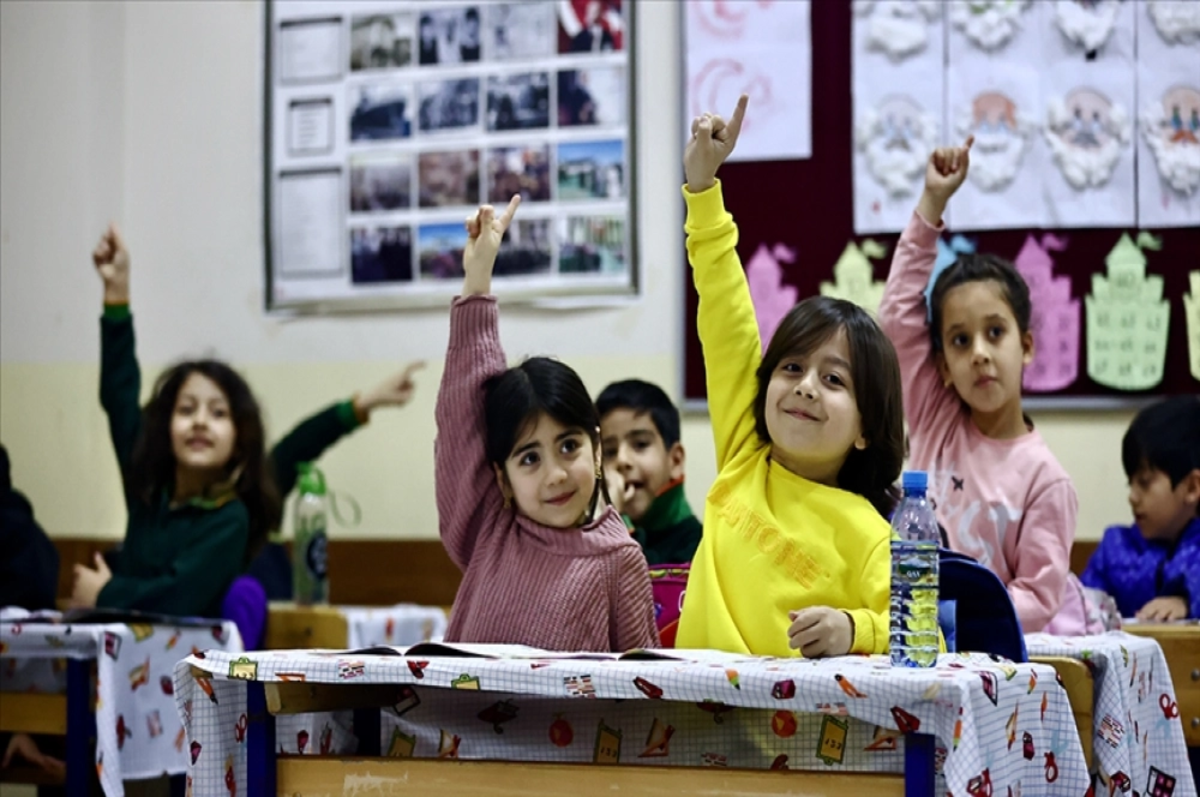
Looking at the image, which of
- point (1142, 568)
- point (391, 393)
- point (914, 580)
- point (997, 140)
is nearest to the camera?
point (914, 580)

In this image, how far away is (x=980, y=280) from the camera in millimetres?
2457

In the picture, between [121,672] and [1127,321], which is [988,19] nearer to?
[1127,321]

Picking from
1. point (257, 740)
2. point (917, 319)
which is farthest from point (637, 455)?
point (257, 740)

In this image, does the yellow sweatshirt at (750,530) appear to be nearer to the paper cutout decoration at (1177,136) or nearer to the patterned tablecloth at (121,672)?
the patterned tablecloth at (121,672)

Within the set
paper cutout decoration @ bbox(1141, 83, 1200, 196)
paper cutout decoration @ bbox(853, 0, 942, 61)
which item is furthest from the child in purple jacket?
paper cutout decoration @ bbox(853, 0, 942, 61)

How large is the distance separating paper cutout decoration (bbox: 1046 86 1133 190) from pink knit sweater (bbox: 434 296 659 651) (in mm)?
1873

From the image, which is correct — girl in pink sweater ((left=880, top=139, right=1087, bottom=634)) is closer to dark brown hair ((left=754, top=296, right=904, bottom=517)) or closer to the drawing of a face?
dark brown hair ((left=754, top=296, right=904, bottom=517))

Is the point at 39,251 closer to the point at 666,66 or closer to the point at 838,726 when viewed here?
the point at 666,66

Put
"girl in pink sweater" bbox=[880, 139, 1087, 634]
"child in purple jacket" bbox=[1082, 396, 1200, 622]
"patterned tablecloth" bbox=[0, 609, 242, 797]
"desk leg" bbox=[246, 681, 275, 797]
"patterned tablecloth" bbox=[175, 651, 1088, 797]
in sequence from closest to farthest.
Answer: "patterned tablecloth" bbox=[175, 651, 1088, 797] < "desk leg" bbox=[246, 681, 275, 797] < "girl in pink sweater" bbox=[880, 139, 1087, 634] < "patterned tablecloth" bbox=[0, 609, 242, 797] < "child in purple jacket" bbox=[1082, 396, 1200, 622]

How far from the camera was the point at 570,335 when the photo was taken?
3.83 meters

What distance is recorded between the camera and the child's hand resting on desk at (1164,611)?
2742 mm

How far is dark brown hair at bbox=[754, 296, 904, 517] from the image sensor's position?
1796 millimetres

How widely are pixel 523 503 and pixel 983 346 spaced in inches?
33.7

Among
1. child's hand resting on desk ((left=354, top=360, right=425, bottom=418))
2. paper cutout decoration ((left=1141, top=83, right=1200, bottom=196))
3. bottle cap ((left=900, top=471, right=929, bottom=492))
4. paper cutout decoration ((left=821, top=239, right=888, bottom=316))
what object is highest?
paper cutout decoration ((left=1141, top=83, right=1200, bottom=196))
